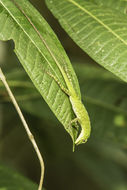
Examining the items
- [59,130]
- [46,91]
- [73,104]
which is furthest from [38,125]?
[46,91]

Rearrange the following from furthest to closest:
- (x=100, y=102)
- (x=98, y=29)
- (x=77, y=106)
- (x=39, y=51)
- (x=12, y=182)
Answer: (x=100, y=102) < (x=12, y=182) < (x=77, y=106) < (x=98, y=29) < (x=39, y=51)

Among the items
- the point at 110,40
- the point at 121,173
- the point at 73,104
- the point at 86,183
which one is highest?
the point at 110,40

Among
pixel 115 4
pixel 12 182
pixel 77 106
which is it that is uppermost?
pixel 115 4

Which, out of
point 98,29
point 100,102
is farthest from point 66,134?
point 98,29

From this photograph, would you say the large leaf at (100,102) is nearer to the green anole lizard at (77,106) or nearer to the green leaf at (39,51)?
the green anole lizard at (77,106)

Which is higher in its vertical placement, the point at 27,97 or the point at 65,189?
the point at 27,97

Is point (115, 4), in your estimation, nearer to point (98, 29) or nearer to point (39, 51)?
point (98, 29)

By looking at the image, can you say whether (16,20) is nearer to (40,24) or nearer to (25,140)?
(40,24)
